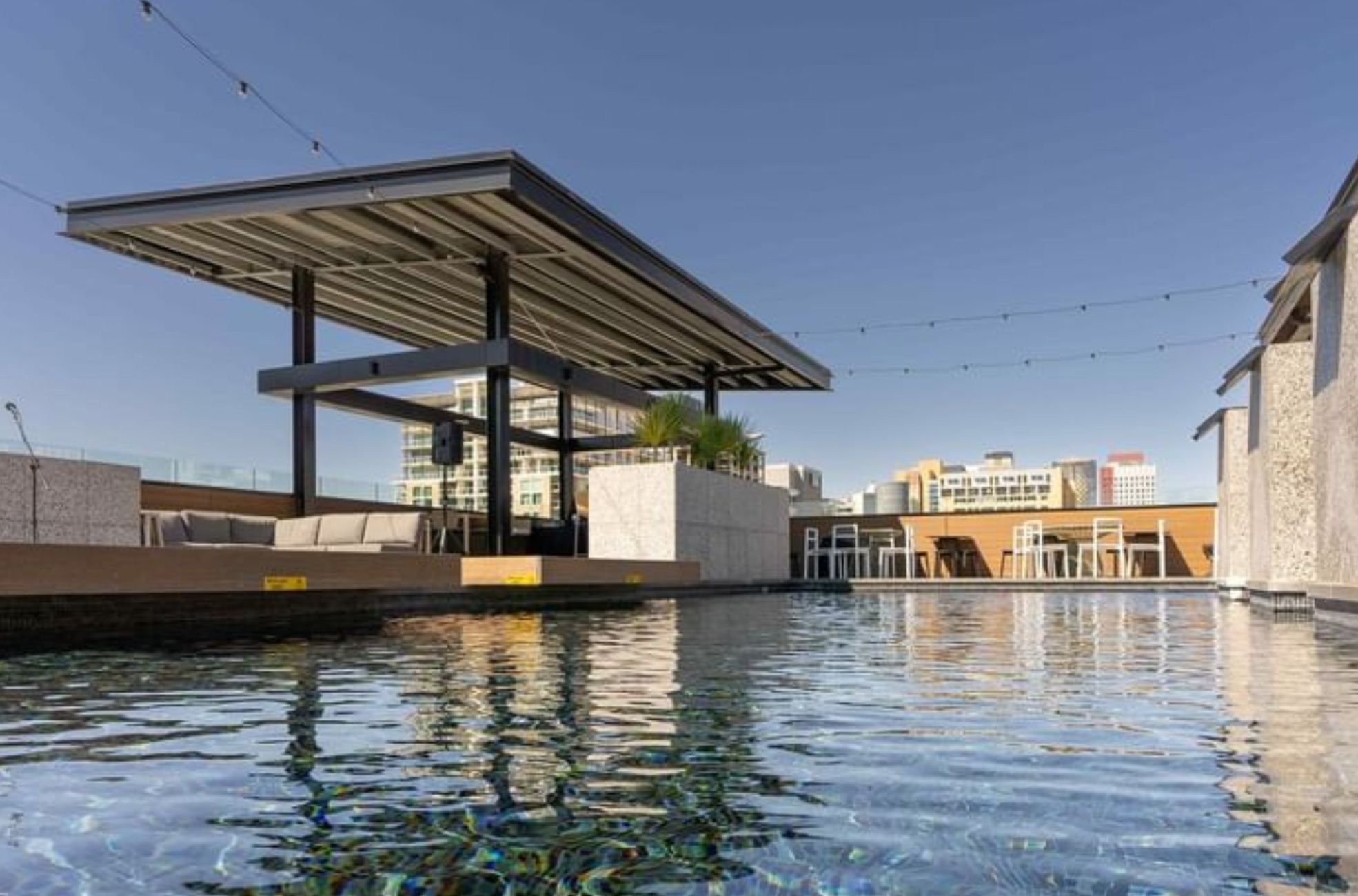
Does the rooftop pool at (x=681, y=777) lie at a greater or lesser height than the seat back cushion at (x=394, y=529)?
lesser

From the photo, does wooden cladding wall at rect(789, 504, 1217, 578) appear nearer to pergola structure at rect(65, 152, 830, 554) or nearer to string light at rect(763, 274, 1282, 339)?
string light at rect(763, 274, 1282, 339)

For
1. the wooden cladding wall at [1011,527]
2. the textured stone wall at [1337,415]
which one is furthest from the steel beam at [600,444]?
the textured stone wall at [1337,415]

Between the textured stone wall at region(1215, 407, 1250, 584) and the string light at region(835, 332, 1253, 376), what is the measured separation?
16.1ft

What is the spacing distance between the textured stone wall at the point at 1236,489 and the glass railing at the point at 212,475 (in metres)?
9.56

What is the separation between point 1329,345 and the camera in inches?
237

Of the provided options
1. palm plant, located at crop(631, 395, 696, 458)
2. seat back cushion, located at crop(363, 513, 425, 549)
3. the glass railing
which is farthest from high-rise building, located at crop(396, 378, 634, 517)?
Result: seat back cushion, located at crop(363, 513, 425, 549)

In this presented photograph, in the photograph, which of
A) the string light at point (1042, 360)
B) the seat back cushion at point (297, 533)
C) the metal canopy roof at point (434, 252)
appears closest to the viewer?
the metal canopy roof at point (434, 252)

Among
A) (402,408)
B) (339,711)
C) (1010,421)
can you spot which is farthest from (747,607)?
(1010,421)

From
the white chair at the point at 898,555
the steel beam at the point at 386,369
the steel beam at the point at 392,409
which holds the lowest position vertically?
the white chair at the point at 898,555

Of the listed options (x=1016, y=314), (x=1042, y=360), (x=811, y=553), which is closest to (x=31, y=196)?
(x=811, y=553)

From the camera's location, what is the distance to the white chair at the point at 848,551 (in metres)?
16.8

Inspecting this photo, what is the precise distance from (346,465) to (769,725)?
12622 mm

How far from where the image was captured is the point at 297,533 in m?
10.5

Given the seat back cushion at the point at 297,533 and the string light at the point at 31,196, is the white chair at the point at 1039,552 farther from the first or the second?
the string light at the point at 31,196
